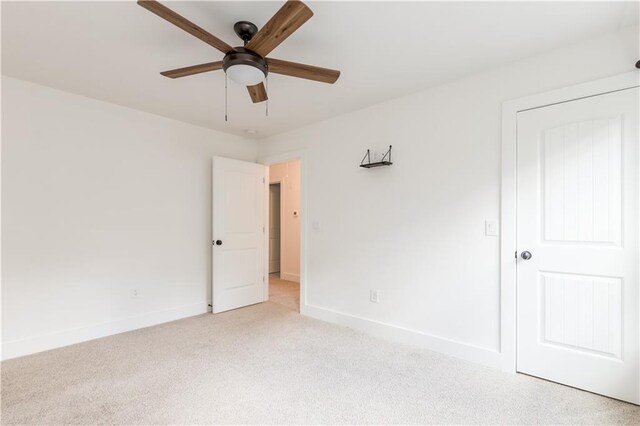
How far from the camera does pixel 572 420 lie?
1.82m

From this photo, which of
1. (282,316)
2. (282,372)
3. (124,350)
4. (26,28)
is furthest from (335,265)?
(26,28)

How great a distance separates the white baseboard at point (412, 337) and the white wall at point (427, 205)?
10 mm

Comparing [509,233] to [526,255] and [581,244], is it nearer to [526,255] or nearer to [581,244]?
[526,255]

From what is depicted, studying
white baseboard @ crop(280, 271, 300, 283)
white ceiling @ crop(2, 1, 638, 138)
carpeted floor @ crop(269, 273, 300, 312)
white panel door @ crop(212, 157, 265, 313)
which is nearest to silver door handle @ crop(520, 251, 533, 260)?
white ceiling @ crop(2, 1, 638, 138)

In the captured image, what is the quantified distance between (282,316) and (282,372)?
1.41 m

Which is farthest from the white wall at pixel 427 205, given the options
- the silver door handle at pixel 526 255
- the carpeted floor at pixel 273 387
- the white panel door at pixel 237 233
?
the white panel door at pixel 237 233

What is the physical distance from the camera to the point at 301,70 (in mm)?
1922

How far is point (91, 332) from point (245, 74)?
117 inches

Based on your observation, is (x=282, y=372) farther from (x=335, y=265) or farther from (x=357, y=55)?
(x=357, y=55)

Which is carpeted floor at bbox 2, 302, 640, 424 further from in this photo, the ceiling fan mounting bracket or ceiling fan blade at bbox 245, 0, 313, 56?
the ceiling fan mounting bracket

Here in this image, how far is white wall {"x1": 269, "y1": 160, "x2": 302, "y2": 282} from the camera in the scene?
236 inches

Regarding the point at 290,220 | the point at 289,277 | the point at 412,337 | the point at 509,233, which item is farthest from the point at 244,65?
the point at 289,277

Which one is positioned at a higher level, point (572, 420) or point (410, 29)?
point (410, 29)

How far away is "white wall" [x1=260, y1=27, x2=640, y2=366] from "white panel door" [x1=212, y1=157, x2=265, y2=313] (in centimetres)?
101
